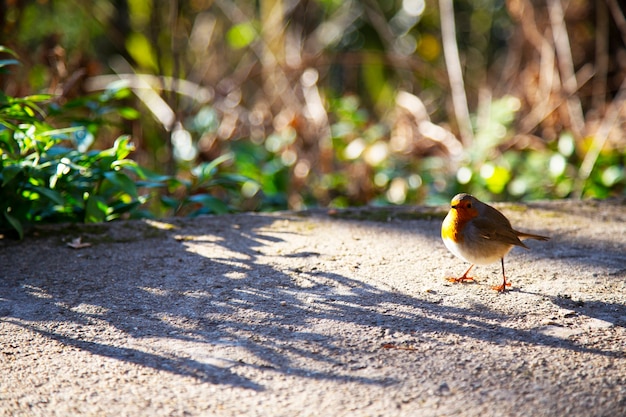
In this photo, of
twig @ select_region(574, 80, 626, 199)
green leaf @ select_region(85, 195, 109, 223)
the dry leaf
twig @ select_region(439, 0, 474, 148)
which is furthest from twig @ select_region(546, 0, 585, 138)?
the dry leaf

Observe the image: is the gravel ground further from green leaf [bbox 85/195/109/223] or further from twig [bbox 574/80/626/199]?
twig [bbox 574/80/626/199]

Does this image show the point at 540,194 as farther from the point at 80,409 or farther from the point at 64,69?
the point at 80,409

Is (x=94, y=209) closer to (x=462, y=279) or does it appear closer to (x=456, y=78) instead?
(x=462, y=279)

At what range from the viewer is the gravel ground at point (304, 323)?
5.72ft

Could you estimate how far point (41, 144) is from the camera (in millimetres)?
3064

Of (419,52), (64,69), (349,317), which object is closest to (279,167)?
(64,69)

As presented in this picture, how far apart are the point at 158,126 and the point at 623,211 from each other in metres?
4.27

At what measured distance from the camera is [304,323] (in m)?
2.19

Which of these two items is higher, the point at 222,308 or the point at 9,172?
the point at 9,172

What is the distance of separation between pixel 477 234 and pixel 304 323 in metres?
0.70

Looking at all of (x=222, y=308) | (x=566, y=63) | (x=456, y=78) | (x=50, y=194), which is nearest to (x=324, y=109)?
(x=456, y=78)

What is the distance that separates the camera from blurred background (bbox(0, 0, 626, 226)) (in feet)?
14.8

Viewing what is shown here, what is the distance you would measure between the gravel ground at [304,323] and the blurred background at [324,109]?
0.95 metres

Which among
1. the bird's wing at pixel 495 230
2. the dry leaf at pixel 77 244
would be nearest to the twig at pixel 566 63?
the bird's wing at pixel 495 230
